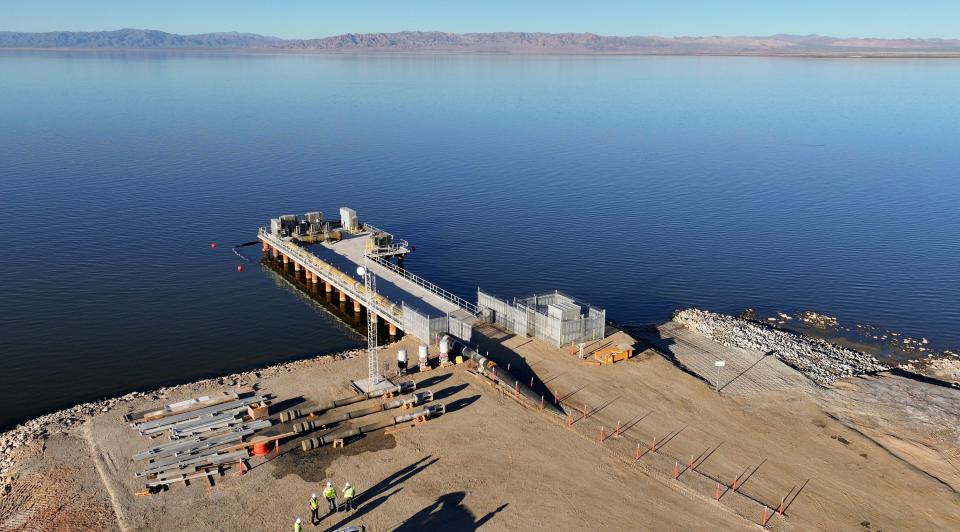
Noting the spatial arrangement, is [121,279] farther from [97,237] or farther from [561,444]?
[561,444]

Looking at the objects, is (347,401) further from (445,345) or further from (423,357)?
(445,345)

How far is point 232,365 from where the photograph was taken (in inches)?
2095

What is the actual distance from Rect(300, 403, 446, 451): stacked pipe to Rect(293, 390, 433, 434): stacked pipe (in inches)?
42.6

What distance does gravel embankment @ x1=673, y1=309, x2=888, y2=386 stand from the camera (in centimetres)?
5156

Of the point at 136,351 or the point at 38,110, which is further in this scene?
the point at 38,110

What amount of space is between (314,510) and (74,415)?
68.0 feet

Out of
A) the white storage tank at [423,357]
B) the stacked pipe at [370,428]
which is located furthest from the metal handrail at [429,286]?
the stacked pipe at [370,428]

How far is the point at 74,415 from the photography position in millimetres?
42844

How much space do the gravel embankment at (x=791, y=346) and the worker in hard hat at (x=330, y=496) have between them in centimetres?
3485

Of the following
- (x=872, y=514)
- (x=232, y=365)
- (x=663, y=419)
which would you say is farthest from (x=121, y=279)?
(x=872, y=514)

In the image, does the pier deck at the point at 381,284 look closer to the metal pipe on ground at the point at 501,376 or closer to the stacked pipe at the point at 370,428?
the metal pipe on ground at the point at 501,376

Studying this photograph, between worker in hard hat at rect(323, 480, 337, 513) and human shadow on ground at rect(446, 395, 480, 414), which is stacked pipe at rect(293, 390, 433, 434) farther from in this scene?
worker in hard hat at rect(323, 480, 337, 513)

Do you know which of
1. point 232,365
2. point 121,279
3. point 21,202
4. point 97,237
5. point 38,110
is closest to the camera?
point 232,365

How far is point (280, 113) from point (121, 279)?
129 meters
